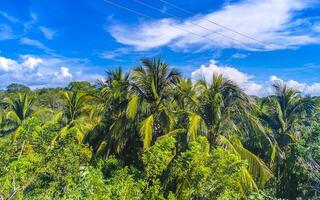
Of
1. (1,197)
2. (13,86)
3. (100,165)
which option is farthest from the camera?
(13,86)

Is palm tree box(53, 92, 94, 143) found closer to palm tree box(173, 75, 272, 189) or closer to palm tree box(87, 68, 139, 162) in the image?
palm tree box(87, 68, 139, 162)

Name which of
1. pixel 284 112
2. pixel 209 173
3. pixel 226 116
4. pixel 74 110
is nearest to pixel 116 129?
pixel 226 116

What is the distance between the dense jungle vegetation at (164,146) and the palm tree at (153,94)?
0.03 metres

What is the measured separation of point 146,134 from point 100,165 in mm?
1465

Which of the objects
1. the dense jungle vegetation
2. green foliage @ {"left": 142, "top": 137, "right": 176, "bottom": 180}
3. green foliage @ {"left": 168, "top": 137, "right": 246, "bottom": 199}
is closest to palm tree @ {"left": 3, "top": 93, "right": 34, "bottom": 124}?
the dense jungle vegetation

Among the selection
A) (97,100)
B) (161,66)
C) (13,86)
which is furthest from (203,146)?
(13,86)

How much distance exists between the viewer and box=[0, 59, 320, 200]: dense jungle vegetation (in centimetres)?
732

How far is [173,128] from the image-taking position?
1066cm

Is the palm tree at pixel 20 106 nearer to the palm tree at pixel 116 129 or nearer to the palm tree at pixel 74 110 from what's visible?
the palm tree at pixel 74 110

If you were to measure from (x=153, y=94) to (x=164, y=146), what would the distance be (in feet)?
12.3

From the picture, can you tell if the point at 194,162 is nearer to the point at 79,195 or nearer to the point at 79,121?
the point at 79,195

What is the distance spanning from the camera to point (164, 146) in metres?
7.69

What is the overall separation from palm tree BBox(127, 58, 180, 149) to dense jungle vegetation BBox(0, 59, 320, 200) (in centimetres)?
3

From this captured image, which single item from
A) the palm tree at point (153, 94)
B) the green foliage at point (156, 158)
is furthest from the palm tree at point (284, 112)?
the green foliage at point (156, 158)
